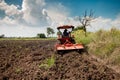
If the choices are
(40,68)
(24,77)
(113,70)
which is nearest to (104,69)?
(113,70)

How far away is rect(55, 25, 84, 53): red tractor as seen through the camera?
13344 mm

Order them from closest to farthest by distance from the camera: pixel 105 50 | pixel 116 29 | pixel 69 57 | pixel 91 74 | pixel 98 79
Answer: pixel 98 79
pixel 91 74
pixel 105 50
pixel 69 57
pixel 116 29

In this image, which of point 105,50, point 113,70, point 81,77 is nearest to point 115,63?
point 113,70

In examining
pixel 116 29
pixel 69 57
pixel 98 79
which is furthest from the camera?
pixel 116 29

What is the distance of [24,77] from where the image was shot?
8.02m

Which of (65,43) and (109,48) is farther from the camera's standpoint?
(65,43)

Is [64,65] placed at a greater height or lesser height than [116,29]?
lesser

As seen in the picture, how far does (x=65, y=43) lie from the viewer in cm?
1475

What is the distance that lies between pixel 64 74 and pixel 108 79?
160cm

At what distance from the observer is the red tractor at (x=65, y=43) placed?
525 inches

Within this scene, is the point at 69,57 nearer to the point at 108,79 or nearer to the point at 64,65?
the point at 64,65

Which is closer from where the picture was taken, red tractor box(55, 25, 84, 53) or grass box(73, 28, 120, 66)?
grass box(73, 28, 120, 66)

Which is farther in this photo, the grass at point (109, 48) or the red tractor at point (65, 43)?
the red tractor at point (65, 43)

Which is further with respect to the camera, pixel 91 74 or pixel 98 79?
pixel 91 74
